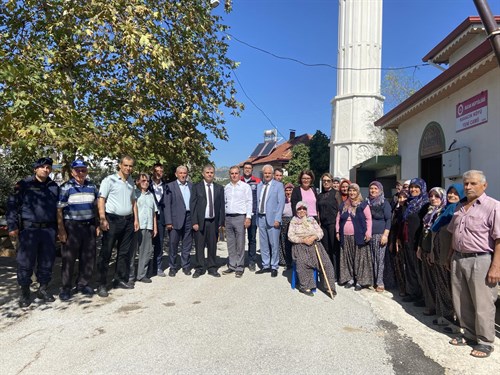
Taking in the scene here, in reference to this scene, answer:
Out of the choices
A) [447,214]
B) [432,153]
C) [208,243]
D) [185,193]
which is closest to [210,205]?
[185,193]

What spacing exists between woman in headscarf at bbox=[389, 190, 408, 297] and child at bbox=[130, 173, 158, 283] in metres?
3.78

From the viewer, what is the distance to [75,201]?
502 cm

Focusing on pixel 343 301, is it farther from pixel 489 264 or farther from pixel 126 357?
pixel 126 357

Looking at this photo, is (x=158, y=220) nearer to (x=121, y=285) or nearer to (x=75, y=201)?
(x=121, y=285)

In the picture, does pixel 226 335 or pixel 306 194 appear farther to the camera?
pixel 306 194

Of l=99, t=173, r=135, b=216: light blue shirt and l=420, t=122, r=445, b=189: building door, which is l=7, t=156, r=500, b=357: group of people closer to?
l=99, t=173, r=135, b=216: light blue shirt

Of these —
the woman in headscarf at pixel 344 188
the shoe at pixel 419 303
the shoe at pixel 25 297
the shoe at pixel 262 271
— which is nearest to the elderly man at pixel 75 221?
the shoe at pixel 25 297

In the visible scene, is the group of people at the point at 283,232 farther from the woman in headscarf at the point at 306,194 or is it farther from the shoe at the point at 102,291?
the shoe at the point at 102,291

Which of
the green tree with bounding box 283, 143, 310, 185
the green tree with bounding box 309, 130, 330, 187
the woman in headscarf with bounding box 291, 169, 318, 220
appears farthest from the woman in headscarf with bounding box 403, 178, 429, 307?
the green tree with bounding box 283, 143, 310, 185

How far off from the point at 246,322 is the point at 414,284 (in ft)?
8.22

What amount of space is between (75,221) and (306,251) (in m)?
3.31

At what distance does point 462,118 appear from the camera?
8.27 meters

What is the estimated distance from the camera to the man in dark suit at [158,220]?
20.6ft

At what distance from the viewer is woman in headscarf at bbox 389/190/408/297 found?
17.7 ft
